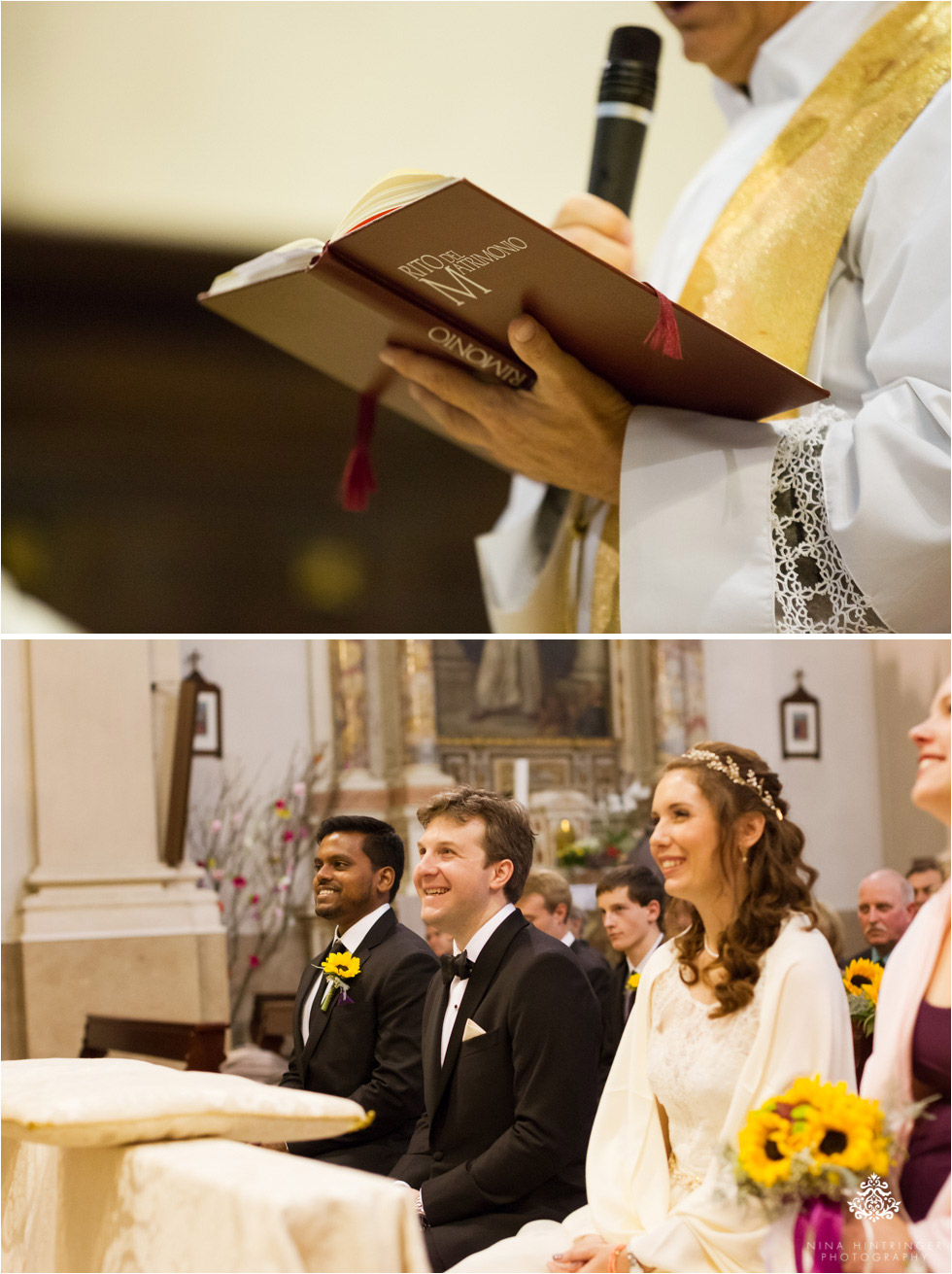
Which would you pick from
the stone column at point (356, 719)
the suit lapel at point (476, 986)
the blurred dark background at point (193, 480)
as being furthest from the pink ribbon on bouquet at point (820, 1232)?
the blurred dark background at point (193, 480)

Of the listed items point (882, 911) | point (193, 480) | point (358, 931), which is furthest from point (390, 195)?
point (193, 480)

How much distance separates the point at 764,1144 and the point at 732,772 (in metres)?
0.41

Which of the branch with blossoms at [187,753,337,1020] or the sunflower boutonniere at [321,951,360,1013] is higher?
the branch with blossoms at [187,753,337,1020]

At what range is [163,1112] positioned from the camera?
3.75 ft

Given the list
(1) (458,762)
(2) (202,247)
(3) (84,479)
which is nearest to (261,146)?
(2) (202,247)

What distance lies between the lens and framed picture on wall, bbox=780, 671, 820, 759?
4.76 ft

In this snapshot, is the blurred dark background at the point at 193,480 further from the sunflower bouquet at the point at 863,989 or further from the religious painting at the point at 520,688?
the sunflower bouquet at the point at 863,989

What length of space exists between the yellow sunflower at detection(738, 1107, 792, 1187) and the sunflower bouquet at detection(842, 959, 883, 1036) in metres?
0.19

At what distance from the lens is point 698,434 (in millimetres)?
1691

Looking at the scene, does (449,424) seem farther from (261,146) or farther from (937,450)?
(261,146)

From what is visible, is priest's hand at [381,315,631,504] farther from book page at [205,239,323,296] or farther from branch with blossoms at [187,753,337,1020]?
branch with blossoms at [187,753,337,1020]

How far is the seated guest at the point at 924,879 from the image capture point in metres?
1.36

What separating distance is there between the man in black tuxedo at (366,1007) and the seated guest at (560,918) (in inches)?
5.6

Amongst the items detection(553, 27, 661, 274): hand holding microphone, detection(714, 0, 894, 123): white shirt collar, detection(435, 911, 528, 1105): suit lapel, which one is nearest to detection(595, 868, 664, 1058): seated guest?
detection(435, 911, 528, 1105): suit lapel
